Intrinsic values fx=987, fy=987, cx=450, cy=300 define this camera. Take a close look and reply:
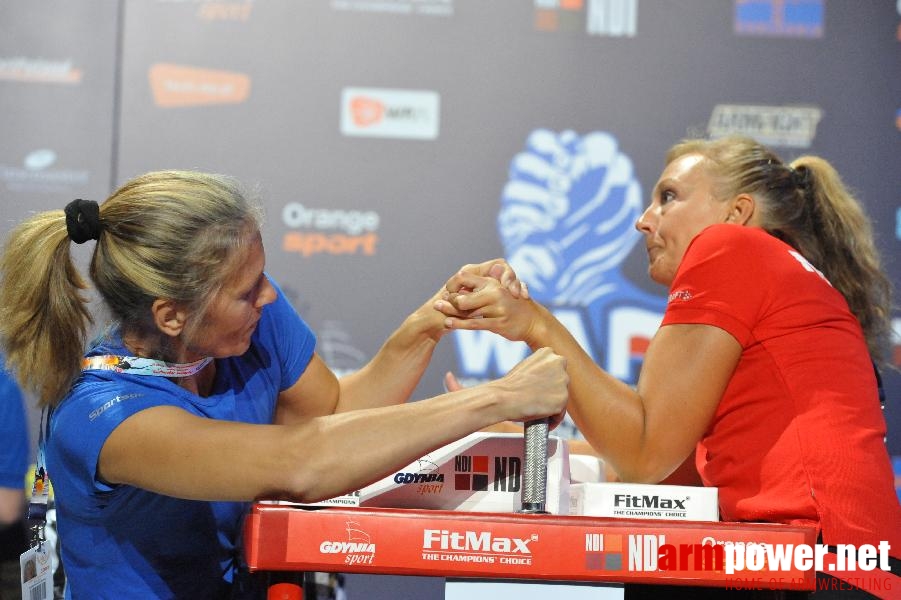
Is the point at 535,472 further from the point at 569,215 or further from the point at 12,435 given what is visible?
the point at 569,215

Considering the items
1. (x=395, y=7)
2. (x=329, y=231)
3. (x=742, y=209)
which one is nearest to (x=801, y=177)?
(x=742, y=209)

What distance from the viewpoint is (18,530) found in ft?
8.39

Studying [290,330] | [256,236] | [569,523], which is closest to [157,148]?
[290,330]

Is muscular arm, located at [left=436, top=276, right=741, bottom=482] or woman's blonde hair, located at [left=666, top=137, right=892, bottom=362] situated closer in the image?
muscular arm, located at [left=436, top=276, right=741, bottom=482]

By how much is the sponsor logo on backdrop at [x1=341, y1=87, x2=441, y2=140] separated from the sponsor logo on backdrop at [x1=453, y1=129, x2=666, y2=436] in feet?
1.23

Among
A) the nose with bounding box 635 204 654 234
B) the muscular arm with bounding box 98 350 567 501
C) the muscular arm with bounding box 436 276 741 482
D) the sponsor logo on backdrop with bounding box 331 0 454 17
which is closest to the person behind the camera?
the muscular arm with bounding box 98 350 567 501

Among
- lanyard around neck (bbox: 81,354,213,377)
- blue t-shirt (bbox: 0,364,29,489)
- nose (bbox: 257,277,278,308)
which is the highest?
nose (bbox: 257,277,278,308)

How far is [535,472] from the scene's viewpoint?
4.58 feet

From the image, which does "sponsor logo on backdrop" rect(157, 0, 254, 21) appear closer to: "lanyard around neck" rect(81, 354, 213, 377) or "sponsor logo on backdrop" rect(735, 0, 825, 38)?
"sponsor logo on backdrop" rect(735, 0, 825, 38)

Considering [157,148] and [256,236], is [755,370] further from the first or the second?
[157,148]

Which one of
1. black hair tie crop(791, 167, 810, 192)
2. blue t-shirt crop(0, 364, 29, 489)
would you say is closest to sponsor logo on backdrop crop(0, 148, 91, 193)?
blue t-shirt crop(0, 364, 29, 489)

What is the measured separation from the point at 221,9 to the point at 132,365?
260 cm

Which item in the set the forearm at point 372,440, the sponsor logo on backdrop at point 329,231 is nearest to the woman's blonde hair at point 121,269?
the forearm at point 372,440

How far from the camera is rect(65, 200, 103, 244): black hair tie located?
1550 mm
